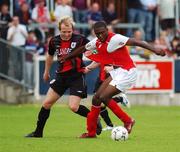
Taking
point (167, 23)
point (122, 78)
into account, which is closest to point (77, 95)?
point (122, 78)

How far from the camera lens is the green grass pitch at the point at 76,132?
43.9 ft

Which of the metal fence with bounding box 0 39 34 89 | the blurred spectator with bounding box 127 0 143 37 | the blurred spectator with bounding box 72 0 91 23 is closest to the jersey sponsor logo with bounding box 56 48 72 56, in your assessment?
the metal fence with bounding box 0 39 34 89

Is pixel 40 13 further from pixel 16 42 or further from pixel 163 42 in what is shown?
pixel 163 42

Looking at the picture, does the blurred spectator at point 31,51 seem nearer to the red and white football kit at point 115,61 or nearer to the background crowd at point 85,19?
the background crowd at point 85,19

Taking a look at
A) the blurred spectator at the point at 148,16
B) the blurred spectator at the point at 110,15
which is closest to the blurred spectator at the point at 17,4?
the blurred spectator at the point at 110,15

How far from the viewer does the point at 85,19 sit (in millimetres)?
29672

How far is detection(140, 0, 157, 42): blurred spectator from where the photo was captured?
3016 centimetres

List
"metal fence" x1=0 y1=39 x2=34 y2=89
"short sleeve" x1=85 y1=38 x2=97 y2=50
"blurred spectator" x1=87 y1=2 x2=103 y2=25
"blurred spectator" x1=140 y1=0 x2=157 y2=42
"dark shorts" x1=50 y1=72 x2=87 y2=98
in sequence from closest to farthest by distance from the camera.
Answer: "short sleeve" x1=85 y1=38 x2=97 y2=50
"dark shorts" x1=50 y1=72 x2=87 y2=98
"metal fence" x1=0 y1=39 x2=34 y2=89
"blurred spectator" x1=87 y1=2 x2=103 y2=25
"blurred spectator" x1=140 y1=0 x2=157 y2=42

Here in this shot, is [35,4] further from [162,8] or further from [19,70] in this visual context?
[162,8]

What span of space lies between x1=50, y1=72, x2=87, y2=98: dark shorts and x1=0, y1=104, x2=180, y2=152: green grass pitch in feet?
2.85

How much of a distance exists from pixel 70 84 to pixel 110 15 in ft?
46.8

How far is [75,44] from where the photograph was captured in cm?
1550

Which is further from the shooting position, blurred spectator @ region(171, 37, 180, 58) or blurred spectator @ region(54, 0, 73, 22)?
blurred spectator @ region(171, 37, 180, 58)

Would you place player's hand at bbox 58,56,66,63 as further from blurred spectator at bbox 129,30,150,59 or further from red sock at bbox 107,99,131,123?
blurred spectator at bbox 129,30,150,59
